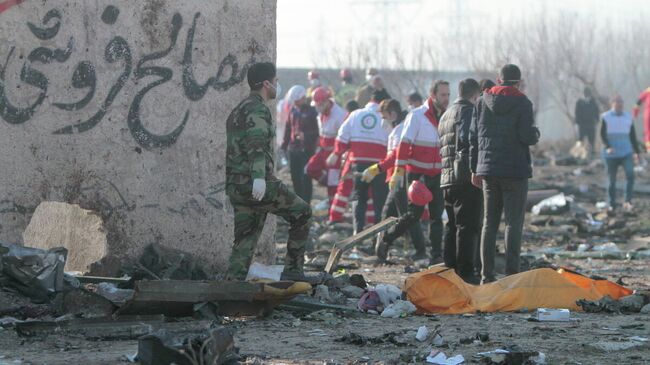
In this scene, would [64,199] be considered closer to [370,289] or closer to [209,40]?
[209,40]

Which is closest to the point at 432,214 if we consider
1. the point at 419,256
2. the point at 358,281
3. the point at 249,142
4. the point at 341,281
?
the point at 419,256

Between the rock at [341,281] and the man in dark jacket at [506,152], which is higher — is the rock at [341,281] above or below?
below

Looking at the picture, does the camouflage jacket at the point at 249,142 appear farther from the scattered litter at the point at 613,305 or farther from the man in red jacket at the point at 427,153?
the man in red jacket at the point at 427,153

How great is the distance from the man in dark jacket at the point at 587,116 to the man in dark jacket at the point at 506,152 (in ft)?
71.2

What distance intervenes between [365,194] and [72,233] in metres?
5.69

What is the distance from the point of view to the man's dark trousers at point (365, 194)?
15.7m

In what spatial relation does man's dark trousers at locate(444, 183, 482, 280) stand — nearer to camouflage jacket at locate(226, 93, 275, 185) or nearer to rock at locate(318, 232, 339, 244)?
camouflage jacket at locate(226, 93, 275, 185)

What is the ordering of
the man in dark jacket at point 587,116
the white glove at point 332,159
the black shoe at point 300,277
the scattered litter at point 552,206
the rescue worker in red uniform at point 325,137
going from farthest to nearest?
the man in dark jacket at point 587,116 → the scattered litter at point 552,206 → the rescue worker in red uniform at point 325,137 → the white glove at point 332,159 → the black shoe at point 300,277

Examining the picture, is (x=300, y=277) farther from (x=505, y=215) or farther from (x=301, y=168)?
(x=301, y=168)

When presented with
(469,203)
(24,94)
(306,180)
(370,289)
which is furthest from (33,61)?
(306,180)

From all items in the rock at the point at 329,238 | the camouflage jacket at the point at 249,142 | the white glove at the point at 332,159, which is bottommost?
the rock at the point at 329,238

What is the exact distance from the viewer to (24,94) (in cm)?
1043

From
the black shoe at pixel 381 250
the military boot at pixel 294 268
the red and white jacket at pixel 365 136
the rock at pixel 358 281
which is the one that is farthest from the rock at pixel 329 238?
the military boot at pixel 294 268

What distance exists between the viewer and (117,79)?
10.7 metres
